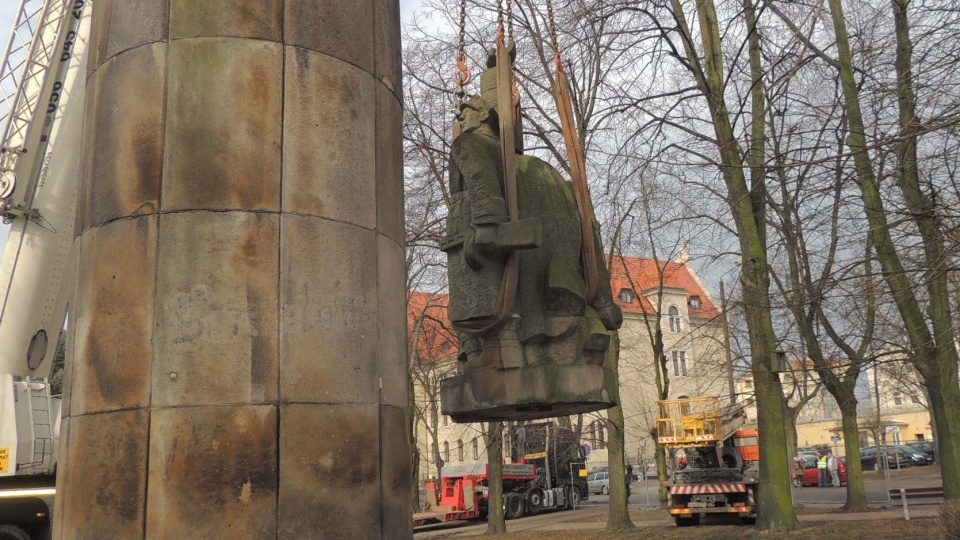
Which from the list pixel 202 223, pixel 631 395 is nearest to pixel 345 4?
pixel 202 223

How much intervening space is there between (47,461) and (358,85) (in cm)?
1118

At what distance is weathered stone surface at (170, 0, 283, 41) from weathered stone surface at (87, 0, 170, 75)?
0.08 metres

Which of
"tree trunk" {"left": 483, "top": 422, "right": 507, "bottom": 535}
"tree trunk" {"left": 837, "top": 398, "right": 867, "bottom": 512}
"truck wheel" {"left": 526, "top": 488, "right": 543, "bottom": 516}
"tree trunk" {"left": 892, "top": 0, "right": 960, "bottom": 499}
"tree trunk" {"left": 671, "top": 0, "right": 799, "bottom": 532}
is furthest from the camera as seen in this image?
"truck wheel" {"left": 526, "top": 488, "right": 543, "bottom": 516}

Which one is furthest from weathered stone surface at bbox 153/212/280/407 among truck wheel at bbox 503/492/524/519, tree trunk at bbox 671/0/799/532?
truck wheel at bbox 503/492/524/519

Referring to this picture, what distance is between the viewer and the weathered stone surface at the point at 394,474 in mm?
4594

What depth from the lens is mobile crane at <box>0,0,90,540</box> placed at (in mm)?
13156

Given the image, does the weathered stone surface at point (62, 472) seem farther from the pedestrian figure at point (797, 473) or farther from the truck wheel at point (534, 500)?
the pedestrian figure at point (797, 473)

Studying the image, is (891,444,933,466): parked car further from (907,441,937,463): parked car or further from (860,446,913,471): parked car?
(907,441,937,463): parked car

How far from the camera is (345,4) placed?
16.4ft

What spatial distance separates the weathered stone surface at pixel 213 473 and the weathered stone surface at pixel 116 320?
0.84 feet

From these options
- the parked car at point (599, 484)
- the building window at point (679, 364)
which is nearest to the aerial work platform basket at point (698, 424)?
the parked car at point (599, 484)

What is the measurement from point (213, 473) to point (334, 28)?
2563mm

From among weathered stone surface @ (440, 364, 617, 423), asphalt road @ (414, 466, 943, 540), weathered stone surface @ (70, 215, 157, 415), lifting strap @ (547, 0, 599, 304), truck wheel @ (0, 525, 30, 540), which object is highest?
lifting strap @ (547, 0, 599, 304)

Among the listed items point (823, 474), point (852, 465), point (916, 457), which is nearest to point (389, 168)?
point (852, 465)
